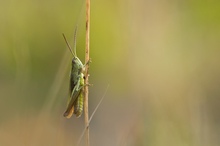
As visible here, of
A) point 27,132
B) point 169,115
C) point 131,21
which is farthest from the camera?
point 131,21

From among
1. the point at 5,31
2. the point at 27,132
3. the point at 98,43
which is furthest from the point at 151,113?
the point at 98,43

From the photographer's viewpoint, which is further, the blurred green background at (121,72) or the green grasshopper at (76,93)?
the blurred green background at (121,72)

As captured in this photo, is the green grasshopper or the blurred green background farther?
the blurred green background

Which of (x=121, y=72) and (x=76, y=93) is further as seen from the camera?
(x=121, y=72)

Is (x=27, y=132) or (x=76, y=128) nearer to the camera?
(x=27, y=132)

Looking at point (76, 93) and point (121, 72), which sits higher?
point (121, 72)

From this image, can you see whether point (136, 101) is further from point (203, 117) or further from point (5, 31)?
point (5, 31)

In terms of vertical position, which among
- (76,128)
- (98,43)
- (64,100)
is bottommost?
(76,128)

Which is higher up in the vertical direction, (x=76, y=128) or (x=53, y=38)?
(x=53, y=38)
